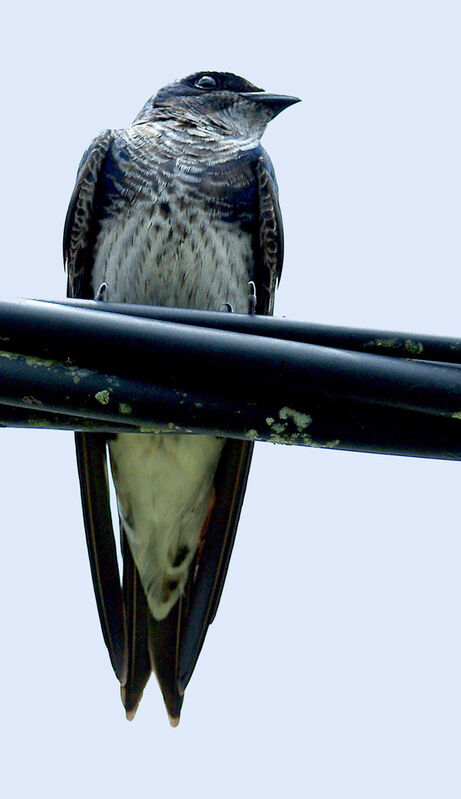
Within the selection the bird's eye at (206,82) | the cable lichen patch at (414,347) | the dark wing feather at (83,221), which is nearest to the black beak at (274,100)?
the bird's eye at (206,82)

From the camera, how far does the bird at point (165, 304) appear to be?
16.2ft

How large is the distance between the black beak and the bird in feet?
2.80

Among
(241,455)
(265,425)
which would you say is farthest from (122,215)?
(265,425)

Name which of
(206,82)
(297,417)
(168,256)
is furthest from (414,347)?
(206,82)

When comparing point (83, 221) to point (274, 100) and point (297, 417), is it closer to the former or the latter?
point (274, 100)

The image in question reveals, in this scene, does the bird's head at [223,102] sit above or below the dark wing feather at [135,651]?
above

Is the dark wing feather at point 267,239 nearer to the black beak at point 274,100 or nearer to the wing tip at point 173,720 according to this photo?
the black beak at point 274,100

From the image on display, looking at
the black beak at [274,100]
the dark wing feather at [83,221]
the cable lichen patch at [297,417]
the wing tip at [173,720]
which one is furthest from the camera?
the black beak at [274,100]

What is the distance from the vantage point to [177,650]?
4996 mm

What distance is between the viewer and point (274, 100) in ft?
20.4

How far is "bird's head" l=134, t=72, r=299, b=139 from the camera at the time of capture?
6.10 m

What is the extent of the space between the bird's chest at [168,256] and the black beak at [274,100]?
1.43 meters

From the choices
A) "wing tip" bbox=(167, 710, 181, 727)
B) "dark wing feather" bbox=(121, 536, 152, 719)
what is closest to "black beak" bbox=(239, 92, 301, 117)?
"dark wing feather" bbox=(121, 536, 152, 719)

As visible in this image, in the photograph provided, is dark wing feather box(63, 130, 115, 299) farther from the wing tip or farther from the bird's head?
the wing tip
